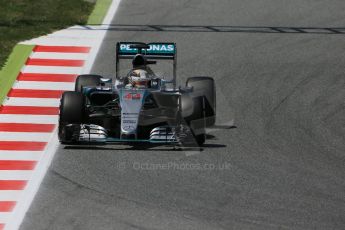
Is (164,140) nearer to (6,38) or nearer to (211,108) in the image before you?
(211,108)

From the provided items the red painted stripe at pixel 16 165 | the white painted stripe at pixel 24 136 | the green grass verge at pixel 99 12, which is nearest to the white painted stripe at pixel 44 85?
the white painted stripe at pixel 24 136

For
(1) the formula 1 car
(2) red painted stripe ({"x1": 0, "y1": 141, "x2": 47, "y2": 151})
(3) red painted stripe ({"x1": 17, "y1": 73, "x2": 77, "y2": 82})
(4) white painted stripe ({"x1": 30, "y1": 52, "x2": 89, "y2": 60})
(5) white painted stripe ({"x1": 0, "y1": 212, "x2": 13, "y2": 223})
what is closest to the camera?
(5) white painted stripe ({"x1": 0, "y1": 212, "x2": 13, "y2": 223})

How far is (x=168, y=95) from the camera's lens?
18.3 metres

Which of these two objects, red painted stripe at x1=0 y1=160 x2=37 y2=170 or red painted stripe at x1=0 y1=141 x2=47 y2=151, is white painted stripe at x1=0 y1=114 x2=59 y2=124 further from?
red painted stripe at x1=0 y1=160 x2=37 y2=170

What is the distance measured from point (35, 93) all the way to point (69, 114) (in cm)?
357

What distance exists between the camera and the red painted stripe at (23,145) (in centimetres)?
1798

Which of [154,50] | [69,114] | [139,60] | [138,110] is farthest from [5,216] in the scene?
[154,50]

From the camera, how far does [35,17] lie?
84.8ft

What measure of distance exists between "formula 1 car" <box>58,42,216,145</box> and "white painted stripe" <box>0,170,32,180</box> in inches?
40.4

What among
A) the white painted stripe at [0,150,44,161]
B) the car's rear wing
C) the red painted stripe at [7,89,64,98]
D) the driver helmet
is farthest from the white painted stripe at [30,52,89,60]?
the white painted stripe at [0,150,44,161]

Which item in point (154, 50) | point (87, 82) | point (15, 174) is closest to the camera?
point (15, 174)

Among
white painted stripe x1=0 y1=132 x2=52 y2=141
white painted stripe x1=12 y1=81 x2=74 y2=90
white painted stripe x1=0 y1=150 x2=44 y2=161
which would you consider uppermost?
white painted stripe x1=12 y1=81 x2=74 y2=90

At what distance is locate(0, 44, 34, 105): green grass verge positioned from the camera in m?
21.3

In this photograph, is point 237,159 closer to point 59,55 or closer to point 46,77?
point 46,77
